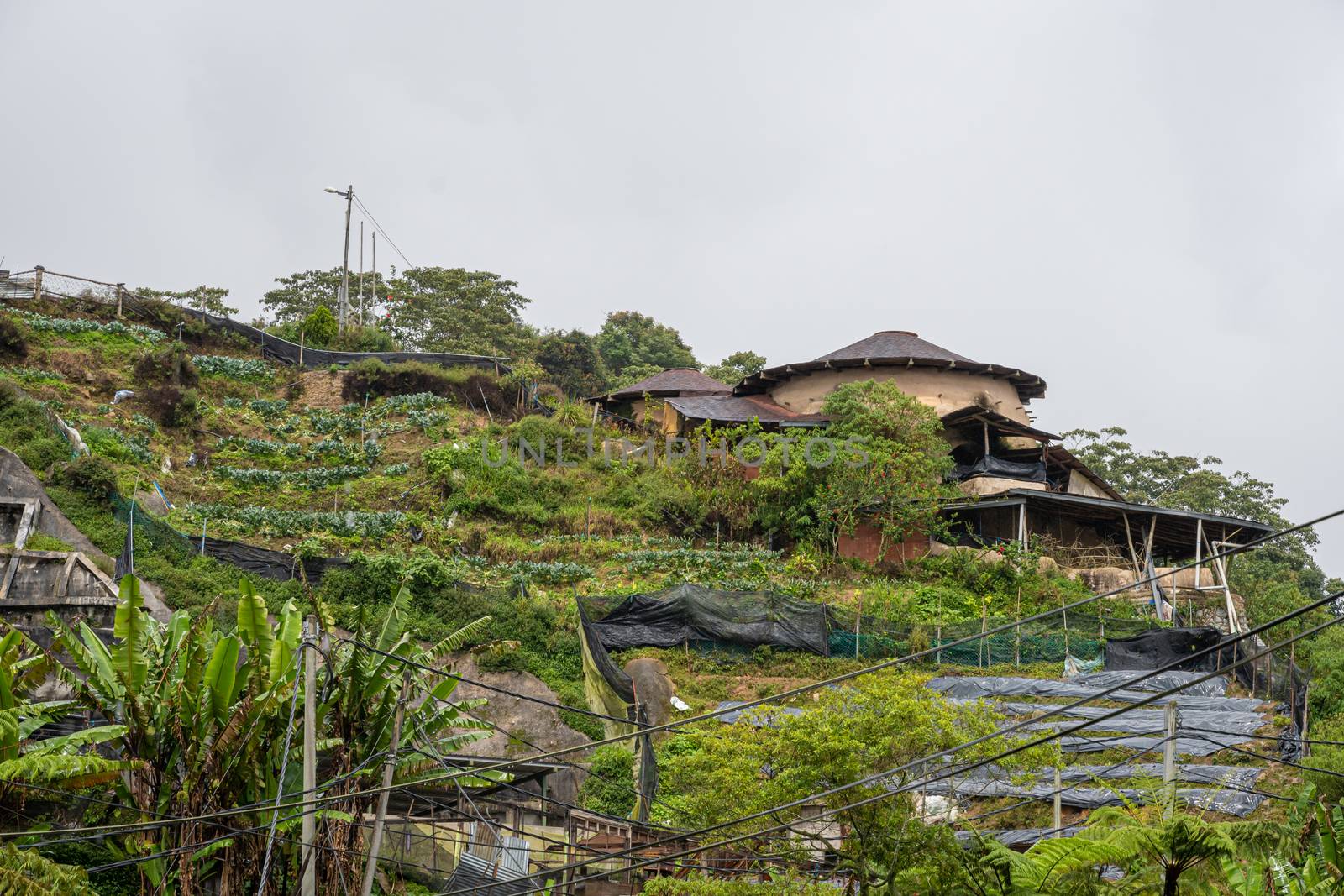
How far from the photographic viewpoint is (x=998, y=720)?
1588 centimetres

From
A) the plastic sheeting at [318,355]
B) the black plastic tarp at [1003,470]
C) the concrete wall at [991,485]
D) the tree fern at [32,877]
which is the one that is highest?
the plastic sheeting at [318,355]

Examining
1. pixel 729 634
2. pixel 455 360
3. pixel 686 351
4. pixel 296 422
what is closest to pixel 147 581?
pixel 729 634

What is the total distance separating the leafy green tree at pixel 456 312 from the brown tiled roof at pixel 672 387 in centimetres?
1361

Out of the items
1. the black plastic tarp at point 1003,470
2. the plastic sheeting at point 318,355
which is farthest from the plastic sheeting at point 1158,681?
the plastic sheeting at point 318,355

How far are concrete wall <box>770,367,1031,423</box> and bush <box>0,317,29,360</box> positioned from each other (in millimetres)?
23777

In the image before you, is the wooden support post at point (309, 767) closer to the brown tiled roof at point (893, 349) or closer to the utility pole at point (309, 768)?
the utility pole at point (309, 768)

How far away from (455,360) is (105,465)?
59.0ft

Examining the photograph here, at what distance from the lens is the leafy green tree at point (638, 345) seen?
2559 inches

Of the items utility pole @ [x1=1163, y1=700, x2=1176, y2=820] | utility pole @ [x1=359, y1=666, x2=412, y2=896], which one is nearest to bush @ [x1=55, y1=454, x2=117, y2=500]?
utility pole @ [x1=359, y1=666, x2=412, y2=896]

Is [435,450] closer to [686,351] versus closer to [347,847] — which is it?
[347,847]

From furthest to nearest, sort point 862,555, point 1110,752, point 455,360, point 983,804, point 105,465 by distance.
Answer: point 455,360
point 862,555
point 105,465
point 1110,752
point 983,804

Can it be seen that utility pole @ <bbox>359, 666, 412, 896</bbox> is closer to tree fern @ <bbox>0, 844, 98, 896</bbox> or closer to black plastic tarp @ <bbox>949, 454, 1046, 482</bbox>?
tree fern @ <bbox>0, 844, 98, 896</bbox>

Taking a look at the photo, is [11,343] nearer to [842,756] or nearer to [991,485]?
[991,485]

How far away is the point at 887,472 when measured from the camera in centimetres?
3375
